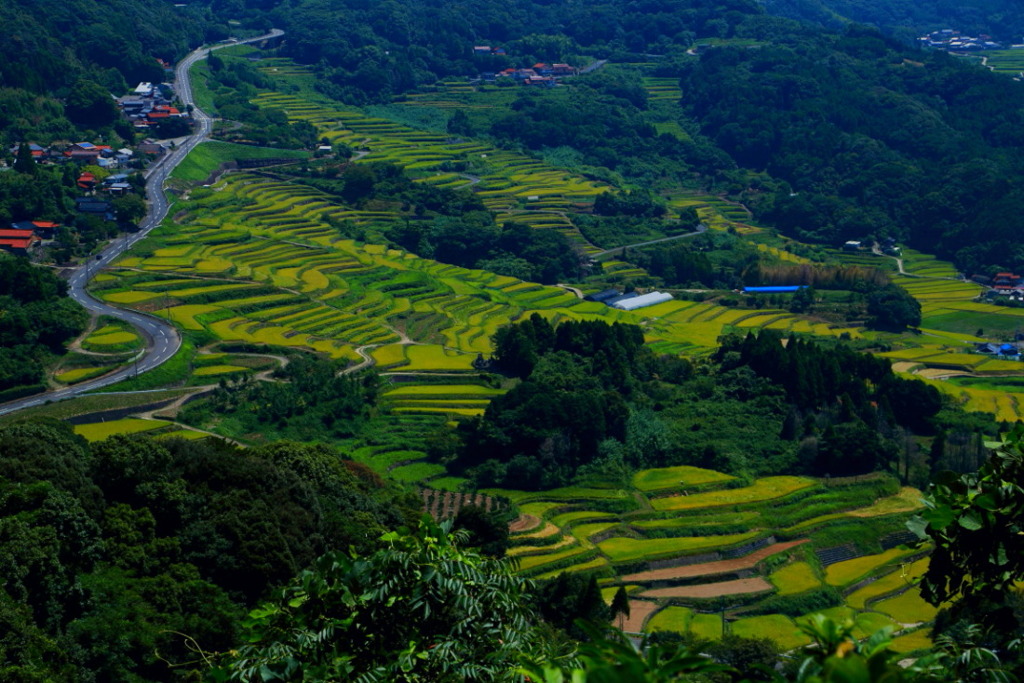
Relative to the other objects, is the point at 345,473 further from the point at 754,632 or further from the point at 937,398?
the point at 937,398

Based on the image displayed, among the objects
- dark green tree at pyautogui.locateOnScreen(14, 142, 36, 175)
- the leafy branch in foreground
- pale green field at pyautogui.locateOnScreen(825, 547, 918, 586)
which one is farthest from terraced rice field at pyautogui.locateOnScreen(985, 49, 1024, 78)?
the leafy branch in foreground

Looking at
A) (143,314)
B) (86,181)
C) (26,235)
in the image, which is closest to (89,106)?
(86,181)

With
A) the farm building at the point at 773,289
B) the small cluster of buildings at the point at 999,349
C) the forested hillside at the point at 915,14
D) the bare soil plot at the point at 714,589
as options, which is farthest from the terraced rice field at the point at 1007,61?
the bare soil plot at the point at 714,589

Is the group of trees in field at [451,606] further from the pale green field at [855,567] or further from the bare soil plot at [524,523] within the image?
the bare soil plot at [524,523]

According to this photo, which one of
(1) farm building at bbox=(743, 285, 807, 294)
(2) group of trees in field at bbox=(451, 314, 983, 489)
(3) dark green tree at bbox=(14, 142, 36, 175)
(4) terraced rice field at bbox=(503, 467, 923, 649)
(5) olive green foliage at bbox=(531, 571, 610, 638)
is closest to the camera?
(5) olive green foliage at bbox=(531, 571, 610, 638)

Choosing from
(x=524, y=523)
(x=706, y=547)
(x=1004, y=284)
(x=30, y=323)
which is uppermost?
(x=30, y=323)

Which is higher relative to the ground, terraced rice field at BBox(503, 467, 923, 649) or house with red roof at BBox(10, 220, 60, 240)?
house with red roof at BBox(10, 220, 60, 240)

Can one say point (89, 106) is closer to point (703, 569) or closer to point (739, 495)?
point (739, 495)

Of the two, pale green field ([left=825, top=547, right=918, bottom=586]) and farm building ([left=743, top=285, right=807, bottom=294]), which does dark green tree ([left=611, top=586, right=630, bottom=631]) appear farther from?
farm building ([left=743, top=285, right=807, bottom=294])
